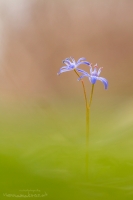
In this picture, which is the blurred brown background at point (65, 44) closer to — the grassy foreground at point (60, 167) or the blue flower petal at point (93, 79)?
the blue flower petal at point (93, 79)

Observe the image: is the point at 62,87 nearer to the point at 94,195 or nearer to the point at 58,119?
the point at 58,119

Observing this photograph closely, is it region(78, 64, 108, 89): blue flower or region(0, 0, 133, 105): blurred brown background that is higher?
region(0, 0, 133, 105): blurred brown background

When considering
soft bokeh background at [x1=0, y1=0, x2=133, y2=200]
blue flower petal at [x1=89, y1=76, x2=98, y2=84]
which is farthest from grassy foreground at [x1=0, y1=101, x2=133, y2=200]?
blue flower petal at [x1=89, y1=76, x2=98, y2=84]

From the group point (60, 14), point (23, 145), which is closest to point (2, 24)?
point (60, 14)

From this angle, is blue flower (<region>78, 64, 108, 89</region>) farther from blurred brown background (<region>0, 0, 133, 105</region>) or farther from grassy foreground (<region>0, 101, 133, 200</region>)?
grassy foreground (<region>0, 101, 133, 200</region>)

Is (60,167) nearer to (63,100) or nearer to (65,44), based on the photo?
(63,100)

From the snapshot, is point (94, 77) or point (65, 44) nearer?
point (94, 77)

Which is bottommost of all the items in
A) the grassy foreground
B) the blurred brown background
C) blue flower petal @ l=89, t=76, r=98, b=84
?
the grassy foreground

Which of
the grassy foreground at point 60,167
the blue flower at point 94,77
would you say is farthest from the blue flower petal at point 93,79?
the grassy foreground at point 60,167

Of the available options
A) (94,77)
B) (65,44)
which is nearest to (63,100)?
(94,77)
